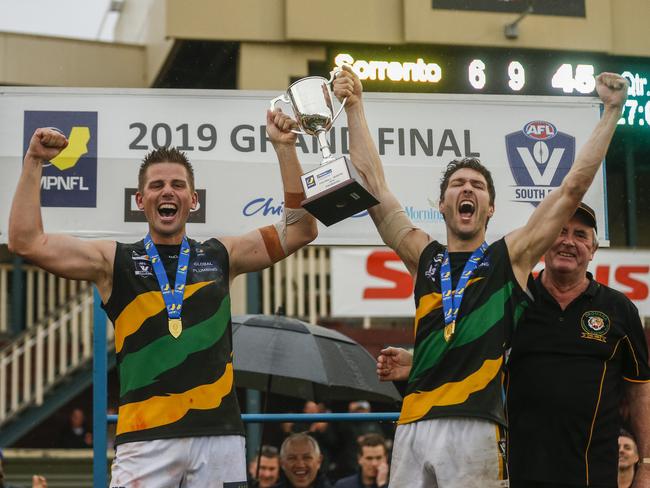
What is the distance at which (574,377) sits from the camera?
432 cm

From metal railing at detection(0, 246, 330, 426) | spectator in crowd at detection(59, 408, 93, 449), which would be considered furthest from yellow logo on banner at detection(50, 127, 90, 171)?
spectator in crowd at detection(59, 408, 93, 449)

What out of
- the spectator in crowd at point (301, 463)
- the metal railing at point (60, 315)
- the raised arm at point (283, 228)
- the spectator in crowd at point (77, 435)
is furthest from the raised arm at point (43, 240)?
the spectator in crowd at point (77, 435)

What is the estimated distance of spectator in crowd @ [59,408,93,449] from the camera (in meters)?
13.0

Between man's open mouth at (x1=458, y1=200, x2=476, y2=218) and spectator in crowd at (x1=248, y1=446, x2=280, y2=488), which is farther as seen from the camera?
spectator in crowd at (x1=248, y1=446, x2=280, y2=488)

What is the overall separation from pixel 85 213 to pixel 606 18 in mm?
7426

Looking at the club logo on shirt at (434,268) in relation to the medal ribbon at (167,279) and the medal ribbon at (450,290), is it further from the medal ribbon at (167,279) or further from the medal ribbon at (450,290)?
the medal ribbon at (167,279)

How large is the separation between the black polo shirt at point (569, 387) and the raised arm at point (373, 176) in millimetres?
577

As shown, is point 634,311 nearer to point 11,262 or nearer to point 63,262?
point 63,262

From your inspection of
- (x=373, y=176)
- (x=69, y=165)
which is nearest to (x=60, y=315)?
(x=69, y=165)

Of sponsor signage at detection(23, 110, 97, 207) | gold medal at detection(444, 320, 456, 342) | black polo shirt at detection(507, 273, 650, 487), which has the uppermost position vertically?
sponsor signage at detection(23, 110, 97, 207)

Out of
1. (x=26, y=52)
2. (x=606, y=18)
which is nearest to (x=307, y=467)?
(x=606, y=18)

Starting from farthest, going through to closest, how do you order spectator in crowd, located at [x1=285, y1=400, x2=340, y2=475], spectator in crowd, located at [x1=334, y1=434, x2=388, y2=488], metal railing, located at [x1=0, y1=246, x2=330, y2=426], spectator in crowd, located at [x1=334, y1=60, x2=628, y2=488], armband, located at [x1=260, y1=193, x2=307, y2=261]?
metal railing, located at [x1=0, y1=246, x2=330, y2=426] < spectator in crowd, located at [x1=285, y1=400, x2=340, y2=475] < spectator in crowd, located at [x1=334, y1=434, x2=388, y2=488] < armband, located at [x1=260, y1=193, x2=307, y2=261] < spectator in crowd, located at [x1=334, y1=60, x2=628, y2=488]

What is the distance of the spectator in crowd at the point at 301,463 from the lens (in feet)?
22.9

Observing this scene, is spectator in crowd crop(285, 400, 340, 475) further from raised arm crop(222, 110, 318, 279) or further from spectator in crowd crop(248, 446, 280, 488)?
raised arm crop(222, 110, 318, 279)
